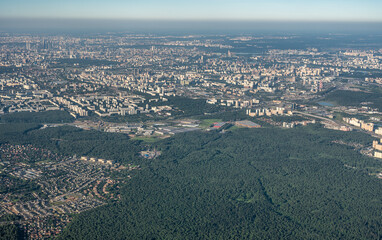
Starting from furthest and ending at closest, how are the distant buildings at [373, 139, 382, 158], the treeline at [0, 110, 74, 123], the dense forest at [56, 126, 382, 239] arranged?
the treeline at [0, 110, 74, 123] → the distant buildings at [373, 139, 382, 158] → the dense forest at [56, 126, 382, 239]

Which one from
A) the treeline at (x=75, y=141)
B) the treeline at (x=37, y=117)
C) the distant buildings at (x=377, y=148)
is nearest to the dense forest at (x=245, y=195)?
the distant buildings at (x=377, y=148)

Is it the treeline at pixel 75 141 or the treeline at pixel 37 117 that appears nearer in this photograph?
the treeline at pixel 75 141

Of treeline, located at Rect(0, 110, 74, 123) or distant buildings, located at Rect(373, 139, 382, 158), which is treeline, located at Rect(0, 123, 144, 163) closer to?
treeline, located at Rect(0, 110, 74, 123)

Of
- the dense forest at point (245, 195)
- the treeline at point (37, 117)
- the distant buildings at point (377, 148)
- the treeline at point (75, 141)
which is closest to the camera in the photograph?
the dense forest at point (245, 195)

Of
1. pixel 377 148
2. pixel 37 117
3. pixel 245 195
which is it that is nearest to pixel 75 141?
pixel 37 117

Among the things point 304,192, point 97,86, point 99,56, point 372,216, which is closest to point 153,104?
point 97,86

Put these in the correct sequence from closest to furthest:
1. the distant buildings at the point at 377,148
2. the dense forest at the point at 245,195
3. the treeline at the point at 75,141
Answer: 1. the dense forest at the point at 245,195
2. the treeline at the point at 75,141
3. the distant buildings at the point at 377,148

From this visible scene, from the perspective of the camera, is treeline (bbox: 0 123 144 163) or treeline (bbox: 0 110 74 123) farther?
treeline (bbox: 0 110 74 123)

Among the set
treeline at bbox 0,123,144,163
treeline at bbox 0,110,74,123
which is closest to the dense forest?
treeline at bbox 0,123,144,163

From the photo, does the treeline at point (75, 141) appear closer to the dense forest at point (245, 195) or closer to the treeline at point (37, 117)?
the treeline at point (37, 117)

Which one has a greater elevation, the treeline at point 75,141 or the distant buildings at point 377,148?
the treeline at point 75,141
